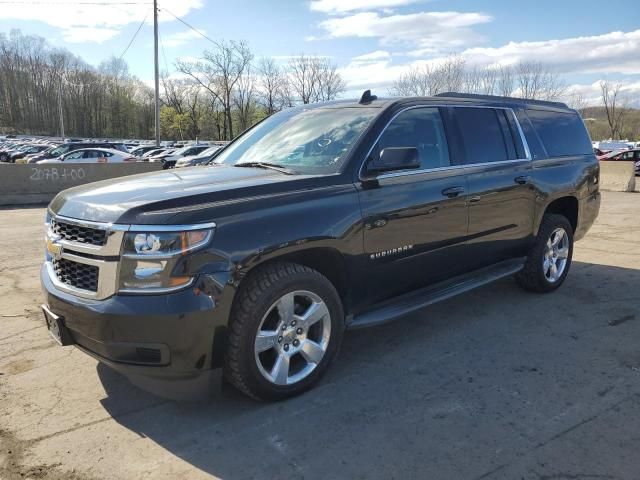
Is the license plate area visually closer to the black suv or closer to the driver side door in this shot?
the black suv

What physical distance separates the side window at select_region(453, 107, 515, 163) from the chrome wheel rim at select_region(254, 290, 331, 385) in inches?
80.9

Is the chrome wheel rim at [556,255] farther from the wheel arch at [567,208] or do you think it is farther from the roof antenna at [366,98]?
the roof antenna at [366,98]

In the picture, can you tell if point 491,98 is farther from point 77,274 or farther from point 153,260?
point 77,274

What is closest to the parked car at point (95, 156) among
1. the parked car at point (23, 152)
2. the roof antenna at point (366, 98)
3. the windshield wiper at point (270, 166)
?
the parked car at point (23, 152)

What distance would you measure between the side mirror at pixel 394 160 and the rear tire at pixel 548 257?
2440 mm

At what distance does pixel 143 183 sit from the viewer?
3459 millimetres

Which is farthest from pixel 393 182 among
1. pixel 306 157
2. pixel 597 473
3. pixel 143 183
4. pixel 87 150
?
pixel 87 150

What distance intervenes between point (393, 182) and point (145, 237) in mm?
1826

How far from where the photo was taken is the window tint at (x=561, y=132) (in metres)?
5.55

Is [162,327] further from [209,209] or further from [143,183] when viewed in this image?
[143,183]

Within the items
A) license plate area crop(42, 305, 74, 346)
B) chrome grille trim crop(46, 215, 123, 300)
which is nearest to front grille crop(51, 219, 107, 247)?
chrome grille trim crop(46, 215, 123, 300)

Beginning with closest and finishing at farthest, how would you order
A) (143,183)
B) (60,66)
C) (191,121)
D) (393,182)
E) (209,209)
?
(209,209) < (143,183) < (393,182) < (191,121) < (60,66)

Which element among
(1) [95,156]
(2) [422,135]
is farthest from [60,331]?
(1) [95,156]

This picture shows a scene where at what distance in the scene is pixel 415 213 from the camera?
155 inches
